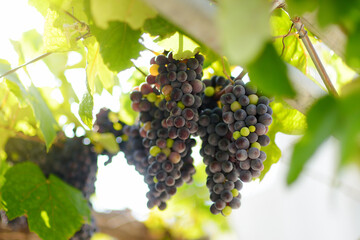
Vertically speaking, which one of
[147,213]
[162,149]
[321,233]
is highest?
[321,233]

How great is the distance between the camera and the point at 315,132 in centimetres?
34

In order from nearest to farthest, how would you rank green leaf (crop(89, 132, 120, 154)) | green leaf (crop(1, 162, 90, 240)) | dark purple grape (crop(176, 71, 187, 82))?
dark purple grape (crop(176, 71, 187, 82)), green leaf (crop(1, 162, 90, 240)), green leaf (crop(89, 132, 120, 154))

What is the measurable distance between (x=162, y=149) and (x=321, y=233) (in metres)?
3.25

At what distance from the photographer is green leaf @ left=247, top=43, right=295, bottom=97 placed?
1.18 ft

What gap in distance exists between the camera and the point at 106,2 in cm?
55

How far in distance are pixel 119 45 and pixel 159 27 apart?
0.26 ft

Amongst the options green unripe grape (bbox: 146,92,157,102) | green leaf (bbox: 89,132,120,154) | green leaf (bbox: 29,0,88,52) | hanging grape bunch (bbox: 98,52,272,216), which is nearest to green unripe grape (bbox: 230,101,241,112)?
hanging grape bunch (bbox: 98,52,272,216)

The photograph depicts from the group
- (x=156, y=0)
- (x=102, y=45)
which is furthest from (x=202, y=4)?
(x=102, y=45)

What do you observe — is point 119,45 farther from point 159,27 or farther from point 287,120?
point 287,120

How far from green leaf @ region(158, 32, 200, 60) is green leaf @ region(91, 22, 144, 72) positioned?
57mm

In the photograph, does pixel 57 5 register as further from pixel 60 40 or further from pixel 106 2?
pixel 106 2

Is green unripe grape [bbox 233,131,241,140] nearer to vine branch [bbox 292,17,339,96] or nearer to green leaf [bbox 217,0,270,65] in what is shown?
vine branch [bbox 292,17,339,96]

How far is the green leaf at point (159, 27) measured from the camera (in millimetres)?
654

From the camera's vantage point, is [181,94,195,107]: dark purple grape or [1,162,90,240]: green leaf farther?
[1,162,90,240]: green leaf
